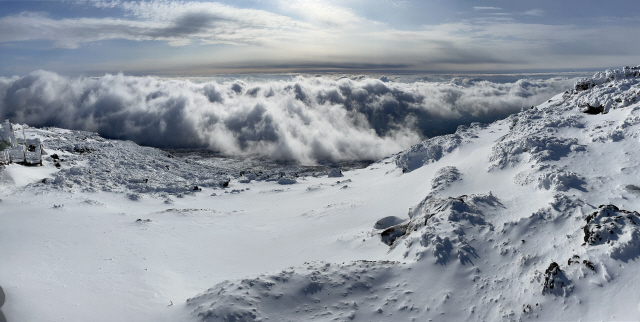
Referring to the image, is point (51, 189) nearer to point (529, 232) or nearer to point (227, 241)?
point (227, 241)

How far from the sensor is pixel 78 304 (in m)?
13.9

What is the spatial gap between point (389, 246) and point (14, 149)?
45.4 metres

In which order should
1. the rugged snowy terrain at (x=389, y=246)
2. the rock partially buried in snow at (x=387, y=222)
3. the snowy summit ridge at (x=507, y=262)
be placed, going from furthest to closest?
the rock partially buried in snow at (x=387, y=222), the rugged snowy terrain at (x=389, y=246), the snowy summit ridge at (x=507, y=262)

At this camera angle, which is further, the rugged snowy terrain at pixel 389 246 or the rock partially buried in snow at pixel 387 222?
the rock partially buried in snow at pixel 387 222

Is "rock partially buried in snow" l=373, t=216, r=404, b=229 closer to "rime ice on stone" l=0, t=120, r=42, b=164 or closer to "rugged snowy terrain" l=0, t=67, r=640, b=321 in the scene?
"rugged snowy terrain" l=0, t=67, r=640, b=321

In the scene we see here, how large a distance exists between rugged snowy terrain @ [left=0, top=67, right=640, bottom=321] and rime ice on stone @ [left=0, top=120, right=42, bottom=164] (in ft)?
12.8

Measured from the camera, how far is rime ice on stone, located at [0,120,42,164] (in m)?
35.1

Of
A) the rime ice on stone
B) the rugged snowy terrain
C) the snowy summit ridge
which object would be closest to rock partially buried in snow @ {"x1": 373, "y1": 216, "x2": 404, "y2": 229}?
the rugged snowy terrain

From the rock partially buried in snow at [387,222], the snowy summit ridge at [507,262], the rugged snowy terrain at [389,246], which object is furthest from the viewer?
the rock partially buried in snow at [387,222]

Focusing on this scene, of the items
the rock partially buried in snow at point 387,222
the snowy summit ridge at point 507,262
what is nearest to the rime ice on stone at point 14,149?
the snowy summit ridge at point 507,262

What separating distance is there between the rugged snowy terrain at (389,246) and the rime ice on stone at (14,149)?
391cm

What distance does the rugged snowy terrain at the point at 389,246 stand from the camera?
12711 mm

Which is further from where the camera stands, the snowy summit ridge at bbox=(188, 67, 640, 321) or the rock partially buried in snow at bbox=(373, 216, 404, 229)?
the rock partially buried in snow at bbox=(373, 216, 404, 229)

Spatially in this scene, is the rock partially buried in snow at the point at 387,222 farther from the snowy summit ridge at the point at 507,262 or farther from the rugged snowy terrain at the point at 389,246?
the snowy summit ridge at the point at 507,262
